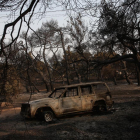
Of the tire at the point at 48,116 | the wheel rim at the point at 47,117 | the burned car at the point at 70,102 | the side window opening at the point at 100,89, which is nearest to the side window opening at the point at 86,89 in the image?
the burned car at the point at 70,102

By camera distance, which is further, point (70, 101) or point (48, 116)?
point (70, 101)

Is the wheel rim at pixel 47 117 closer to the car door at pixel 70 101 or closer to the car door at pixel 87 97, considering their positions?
the car door at pixel 70 101

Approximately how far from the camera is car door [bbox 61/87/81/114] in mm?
10352

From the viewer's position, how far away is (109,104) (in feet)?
37.0

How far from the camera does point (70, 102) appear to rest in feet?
34.3

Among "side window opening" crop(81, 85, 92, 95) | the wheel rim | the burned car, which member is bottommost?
the wheel rim

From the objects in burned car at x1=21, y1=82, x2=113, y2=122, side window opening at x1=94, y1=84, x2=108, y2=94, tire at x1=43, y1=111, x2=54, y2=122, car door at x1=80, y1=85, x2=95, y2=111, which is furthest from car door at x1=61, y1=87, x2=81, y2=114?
side window opening at x1=94, y1=84, x2=108, y2=94

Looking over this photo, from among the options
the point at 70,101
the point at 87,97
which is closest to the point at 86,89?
the point at 87,97

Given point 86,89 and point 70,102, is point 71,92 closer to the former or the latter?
point 70,102

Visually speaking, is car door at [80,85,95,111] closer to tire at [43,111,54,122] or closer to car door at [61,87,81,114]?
car door at [61,87,81,114]

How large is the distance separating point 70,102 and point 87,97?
3.41ft

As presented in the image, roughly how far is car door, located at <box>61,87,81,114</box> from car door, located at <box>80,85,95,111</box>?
0.29 metres

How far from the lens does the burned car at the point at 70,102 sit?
1003cm

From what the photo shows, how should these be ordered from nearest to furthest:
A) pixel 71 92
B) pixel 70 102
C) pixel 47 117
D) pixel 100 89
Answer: pixel 47 117 → pixel 70 102 → pixel 71 92 → pixel 100 89
